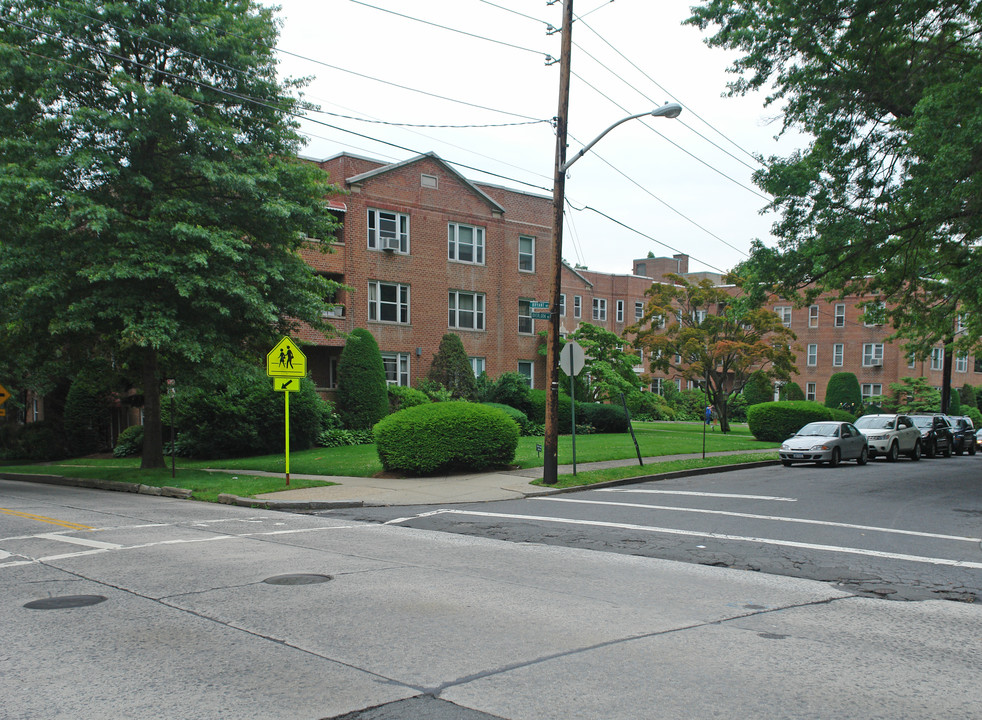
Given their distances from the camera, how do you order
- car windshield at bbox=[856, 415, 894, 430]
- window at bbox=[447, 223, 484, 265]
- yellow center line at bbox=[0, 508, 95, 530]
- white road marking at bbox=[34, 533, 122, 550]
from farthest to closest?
window at bbox=[447, 223, 484, 265] < car windshield at bbox=[856, 415, 894, 430] < yellow center line at bbox=[0, 508, 95, 530] < white road marking at bbox=[34, 533, 122, 550]

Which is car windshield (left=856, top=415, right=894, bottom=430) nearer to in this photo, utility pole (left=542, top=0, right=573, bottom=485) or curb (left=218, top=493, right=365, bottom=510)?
utility pole (left=542, top=0, right=573, bottom=485)

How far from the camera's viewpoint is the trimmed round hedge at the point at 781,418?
33.3 metres

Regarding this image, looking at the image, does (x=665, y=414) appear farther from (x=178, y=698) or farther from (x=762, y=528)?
(x=178, y=698)

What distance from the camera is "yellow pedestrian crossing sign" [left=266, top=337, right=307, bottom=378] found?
17828 millimetres

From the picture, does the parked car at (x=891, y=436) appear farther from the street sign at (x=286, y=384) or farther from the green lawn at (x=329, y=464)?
Result: the street sign at (x=286, y=384)

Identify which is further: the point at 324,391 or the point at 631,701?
the point at 324,391

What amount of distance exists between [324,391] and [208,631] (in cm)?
2763

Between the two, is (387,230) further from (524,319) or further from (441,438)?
(441,438)

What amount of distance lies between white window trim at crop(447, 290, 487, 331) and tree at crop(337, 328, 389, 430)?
18.6ft

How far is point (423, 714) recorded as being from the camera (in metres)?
4.36

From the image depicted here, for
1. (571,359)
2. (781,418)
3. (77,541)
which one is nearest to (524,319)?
(781,418)

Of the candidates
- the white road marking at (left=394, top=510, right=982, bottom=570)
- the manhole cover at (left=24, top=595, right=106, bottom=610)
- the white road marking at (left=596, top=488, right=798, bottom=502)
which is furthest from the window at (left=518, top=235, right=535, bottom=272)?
the manhole cover at (left=24, top=595, right=106, bottom=610)

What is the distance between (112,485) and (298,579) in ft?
46.8

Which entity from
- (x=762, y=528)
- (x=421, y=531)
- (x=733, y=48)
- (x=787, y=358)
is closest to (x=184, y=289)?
(x=421, y=531)
